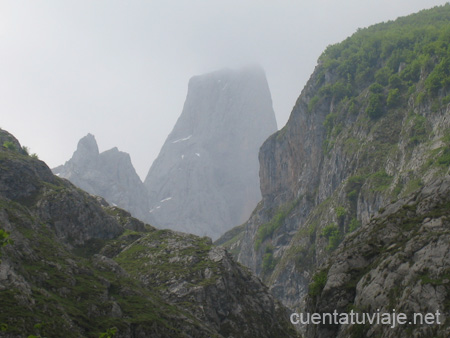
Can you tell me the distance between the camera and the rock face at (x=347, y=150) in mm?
80562

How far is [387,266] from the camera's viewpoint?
29484 mm

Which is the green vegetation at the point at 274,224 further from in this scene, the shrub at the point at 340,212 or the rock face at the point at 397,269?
the rock face at the point at 397,269

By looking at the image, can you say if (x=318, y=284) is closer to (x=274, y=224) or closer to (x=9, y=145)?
(x=9, y=145)

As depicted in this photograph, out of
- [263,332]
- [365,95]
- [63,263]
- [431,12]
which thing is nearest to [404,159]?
[365,95]

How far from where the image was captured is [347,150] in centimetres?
10550

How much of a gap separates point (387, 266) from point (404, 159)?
183ft

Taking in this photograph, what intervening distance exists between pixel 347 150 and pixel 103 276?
77172mm

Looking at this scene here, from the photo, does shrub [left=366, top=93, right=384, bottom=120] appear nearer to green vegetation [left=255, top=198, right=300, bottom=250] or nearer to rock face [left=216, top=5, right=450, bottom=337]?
rock face [left=216, top=5, right=450, bottom=337]

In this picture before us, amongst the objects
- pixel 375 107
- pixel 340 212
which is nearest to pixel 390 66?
pixel 375 107

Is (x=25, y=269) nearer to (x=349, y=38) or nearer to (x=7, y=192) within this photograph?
(x=7, y=192)

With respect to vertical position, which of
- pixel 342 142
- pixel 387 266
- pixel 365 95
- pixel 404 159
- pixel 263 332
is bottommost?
pixel 263 332

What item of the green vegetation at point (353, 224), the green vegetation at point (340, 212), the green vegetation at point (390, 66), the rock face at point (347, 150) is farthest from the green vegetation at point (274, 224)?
the green vegetation at point (353, 224)

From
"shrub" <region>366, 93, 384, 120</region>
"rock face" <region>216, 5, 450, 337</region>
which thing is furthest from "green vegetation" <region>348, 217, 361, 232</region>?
"shrub" <region>366, 93, 384, 120</region>

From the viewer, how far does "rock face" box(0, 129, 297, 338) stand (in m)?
30.4
